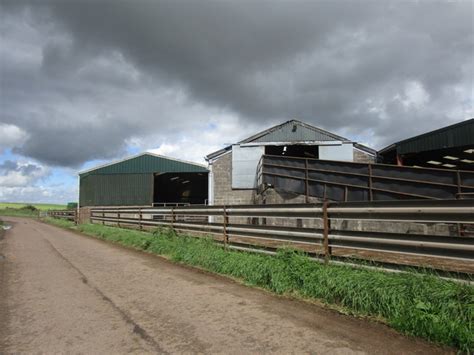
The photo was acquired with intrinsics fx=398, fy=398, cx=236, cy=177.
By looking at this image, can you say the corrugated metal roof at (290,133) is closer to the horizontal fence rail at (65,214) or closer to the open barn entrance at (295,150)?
the open barn entrance at (295,150)

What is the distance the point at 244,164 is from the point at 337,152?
642cm

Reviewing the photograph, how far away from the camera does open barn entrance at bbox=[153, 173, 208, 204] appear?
47.5 m

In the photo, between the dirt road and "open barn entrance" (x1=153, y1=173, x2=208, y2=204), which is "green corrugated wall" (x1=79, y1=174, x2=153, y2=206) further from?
the dirt road

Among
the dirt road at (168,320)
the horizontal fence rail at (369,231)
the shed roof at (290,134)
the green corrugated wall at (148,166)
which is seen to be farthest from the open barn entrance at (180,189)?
the dirt road at (168,320)

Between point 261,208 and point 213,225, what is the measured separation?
2053 millimetres

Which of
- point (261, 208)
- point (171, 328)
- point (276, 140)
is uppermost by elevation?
point (276, 140)

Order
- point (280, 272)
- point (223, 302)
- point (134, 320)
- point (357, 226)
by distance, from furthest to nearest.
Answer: point (357, 226), point (280, 272), point (223, 302), point (134, 320)

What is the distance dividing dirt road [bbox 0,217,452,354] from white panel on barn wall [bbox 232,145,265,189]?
19.7m

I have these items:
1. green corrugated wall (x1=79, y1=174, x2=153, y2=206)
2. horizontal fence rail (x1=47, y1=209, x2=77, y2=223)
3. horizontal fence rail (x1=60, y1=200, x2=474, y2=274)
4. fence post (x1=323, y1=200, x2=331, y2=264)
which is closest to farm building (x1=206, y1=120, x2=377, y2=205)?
green corrugated wall (x1=79, y1=174, x2=153, y2=206)

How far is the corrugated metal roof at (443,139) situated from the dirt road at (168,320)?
1434 centimetres

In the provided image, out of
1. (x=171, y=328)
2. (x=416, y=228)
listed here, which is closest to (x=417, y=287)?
(x=171, y=328)

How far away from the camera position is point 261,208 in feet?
28.5

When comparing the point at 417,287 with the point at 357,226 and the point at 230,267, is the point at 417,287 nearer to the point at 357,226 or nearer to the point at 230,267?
the point at 230,267

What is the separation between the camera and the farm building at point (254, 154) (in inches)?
1067
